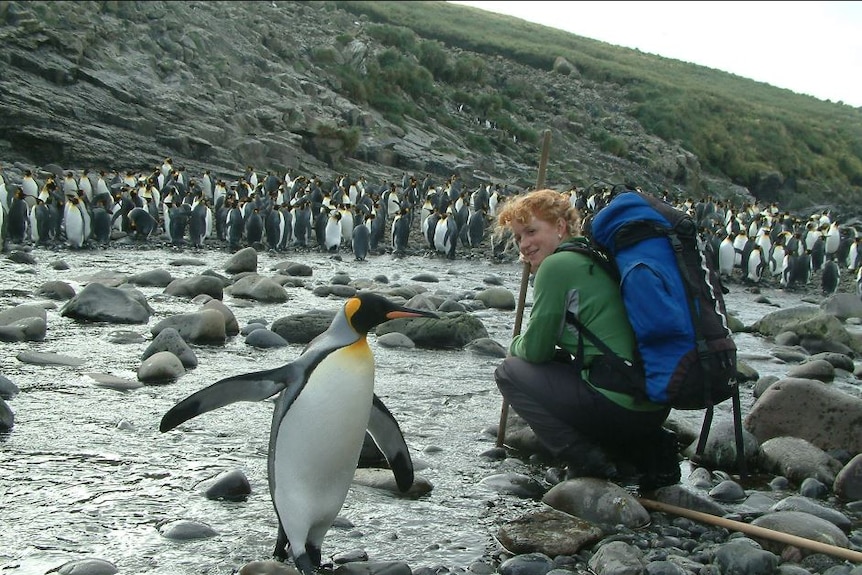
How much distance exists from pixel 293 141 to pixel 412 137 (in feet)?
25.9

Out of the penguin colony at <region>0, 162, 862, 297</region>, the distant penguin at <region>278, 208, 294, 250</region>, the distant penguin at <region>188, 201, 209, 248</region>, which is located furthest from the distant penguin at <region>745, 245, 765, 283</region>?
the distant penguin at <region>188, 201, 209, 248</region>

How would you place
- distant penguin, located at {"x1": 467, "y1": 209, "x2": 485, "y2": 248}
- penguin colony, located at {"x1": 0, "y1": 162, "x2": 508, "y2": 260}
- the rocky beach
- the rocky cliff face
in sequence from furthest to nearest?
the rocky cliff face → distant penguin, located at {"x1": 467, "y1": 209, "x2": 485, "y2": 248} → penguin colony, located at {"x1": 0, "y1": 162, "x2": 508, "y2": 260} → the rocky beach

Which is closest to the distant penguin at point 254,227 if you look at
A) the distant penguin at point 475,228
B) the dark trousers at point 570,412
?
the distant penguin at point 475,228

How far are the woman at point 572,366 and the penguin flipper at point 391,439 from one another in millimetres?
674

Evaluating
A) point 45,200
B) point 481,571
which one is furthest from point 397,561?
point 45,200

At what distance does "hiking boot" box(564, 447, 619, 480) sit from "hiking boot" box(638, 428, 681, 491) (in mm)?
161

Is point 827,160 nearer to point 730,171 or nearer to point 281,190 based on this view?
point 730,171

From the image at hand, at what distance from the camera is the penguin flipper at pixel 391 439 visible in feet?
11.3

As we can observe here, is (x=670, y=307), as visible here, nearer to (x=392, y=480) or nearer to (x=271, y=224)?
(x=392, y=480)

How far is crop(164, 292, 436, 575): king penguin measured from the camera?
3.08m

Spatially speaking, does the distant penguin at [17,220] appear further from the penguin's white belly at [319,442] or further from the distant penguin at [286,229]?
the penguin's white belly at [319,442]

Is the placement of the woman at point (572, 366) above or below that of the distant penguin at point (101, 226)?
above

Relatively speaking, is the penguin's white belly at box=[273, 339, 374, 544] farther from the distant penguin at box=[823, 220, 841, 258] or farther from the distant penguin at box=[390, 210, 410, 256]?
the distant penguin at box=[823, 220, 841, 258]

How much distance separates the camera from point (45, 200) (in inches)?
605
